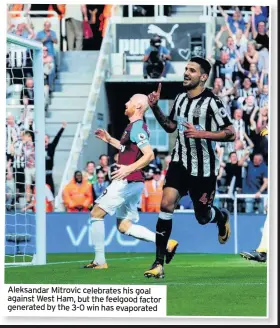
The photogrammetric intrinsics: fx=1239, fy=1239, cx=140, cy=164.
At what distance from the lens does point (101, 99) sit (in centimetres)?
2059

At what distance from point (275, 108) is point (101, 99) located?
785 centimetres

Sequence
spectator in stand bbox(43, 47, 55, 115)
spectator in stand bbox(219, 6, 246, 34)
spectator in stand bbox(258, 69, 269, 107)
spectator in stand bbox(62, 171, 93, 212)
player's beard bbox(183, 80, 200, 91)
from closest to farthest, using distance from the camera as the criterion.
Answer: player's beard bbox(183, 80, 200, 91) → spectator in stand bbox(62, 171, 93, 212) → spectator in stand bbox(258, 69, 269, 107) → spectator in stand bbox(219, 6, 246, 34) → spectator in stand bbox(43, 47, 55, 115)

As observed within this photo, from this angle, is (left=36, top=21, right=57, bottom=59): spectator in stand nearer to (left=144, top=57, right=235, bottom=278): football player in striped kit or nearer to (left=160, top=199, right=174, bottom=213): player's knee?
(left=144, top=57, right=235, bottom=278): football player in striped kit

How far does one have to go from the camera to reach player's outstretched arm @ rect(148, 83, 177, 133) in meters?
13.4

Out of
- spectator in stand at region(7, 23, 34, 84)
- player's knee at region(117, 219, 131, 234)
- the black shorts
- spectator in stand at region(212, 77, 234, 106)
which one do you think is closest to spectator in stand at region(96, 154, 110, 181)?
spectator in stand at region(7, 23, 34, 84)

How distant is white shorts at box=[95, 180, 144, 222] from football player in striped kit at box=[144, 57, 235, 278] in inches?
40.8

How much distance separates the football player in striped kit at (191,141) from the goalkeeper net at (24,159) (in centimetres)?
228

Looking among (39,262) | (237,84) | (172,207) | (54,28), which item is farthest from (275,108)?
(54,28)

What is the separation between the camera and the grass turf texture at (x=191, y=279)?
41.1 ft

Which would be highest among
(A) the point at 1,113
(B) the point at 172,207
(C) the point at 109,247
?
(A) the point at 1,113

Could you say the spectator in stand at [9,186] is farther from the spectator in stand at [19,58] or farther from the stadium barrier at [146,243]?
the spectator in stand at [19,58]

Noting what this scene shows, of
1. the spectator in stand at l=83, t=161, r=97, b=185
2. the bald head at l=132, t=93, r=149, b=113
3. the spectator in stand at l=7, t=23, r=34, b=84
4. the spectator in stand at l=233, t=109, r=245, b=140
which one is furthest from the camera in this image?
the spectator in stand at l=233, t=109, r=245, b=140

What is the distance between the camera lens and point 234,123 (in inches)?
776

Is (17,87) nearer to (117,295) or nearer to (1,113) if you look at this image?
(1,113)
